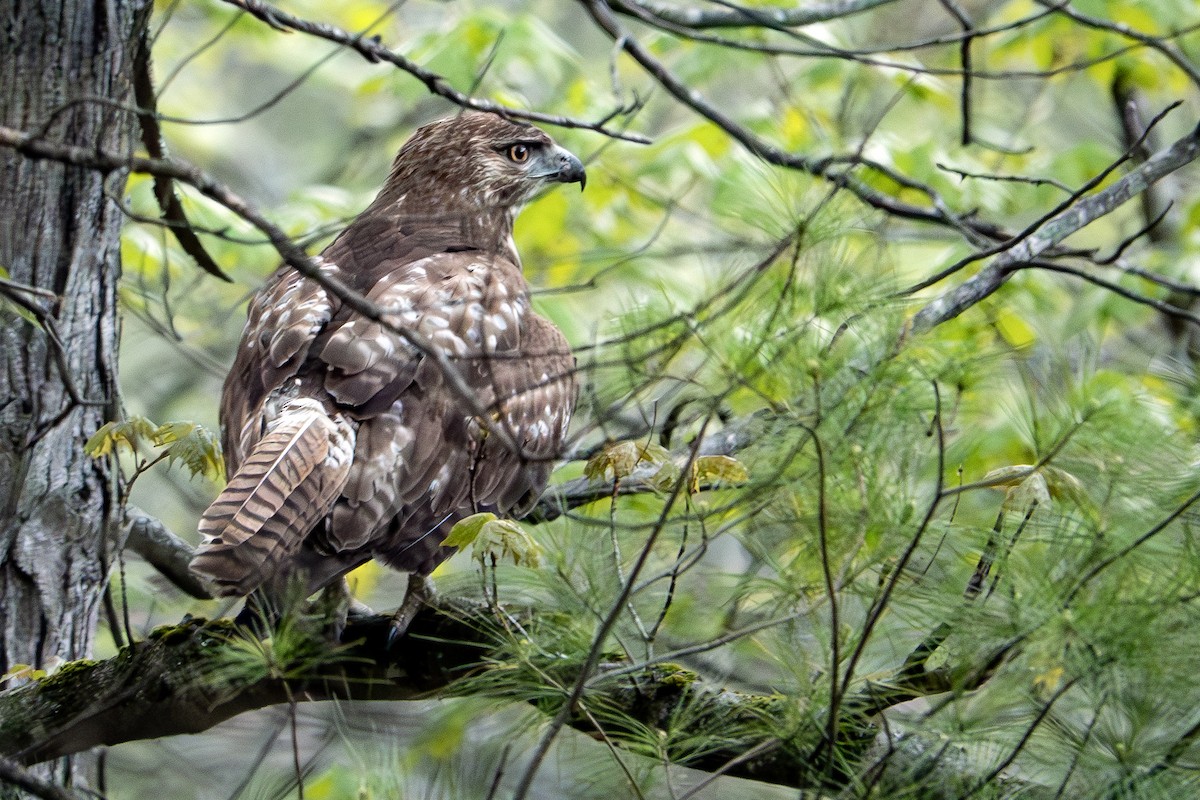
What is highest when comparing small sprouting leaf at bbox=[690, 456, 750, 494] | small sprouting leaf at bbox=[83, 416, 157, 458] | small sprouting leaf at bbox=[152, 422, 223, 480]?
small sprouting leaf at bbox=[83, 416, 157, 458]

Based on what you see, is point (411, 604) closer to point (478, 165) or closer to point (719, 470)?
point (719, 470)

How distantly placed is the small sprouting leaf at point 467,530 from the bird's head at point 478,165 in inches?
88.8

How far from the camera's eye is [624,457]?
250 centimetres

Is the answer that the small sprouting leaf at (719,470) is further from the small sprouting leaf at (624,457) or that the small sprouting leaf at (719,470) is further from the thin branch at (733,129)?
the thin branch at (733,129)

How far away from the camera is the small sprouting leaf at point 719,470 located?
2.42 meters

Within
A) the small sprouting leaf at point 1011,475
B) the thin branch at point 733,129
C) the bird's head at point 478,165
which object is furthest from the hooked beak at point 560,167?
the small sprouting leaf at point 1011,475

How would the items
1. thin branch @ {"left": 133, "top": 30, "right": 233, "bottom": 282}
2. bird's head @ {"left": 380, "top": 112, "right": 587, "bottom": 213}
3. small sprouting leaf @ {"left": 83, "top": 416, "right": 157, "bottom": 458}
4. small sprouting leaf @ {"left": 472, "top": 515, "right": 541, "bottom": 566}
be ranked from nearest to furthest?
small sprouting leaf @ {"left": 472, "top": 515, "right": 541, "bottom": 566} < small sprouting leaf @ {"left": 83, "top": 416, "right": 157, "bottom": 458} < thin branch @ {"left": 133, "top": 30, "right": 233, "bottom": 282} < bird's head @ {"left": 380, "top": 112, "right": 587, "bottom": 213}

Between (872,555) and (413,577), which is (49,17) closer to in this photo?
(413,577)

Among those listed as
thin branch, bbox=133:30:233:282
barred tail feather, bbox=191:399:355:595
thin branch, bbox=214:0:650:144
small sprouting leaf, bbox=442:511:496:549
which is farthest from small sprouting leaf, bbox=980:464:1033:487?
thin branch, bbox=133:30:233:282

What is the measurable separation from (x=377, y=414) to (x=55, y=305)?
96 centimetres

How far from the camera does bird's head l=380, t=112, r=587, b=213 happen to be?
4465 mm

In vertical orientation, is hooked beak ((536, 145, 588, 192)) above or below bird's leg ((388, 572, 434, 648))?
above

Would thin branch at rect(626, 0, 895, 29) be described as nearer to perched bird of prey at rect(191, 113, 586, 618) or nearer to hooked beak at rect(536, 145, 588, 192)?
hooked beak at rect(536, 145, 588, 192)

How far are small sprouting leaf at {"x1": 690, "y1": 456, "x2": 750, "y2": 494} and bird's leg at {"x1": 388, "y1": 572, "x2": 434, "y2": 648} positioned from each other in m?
0.78
